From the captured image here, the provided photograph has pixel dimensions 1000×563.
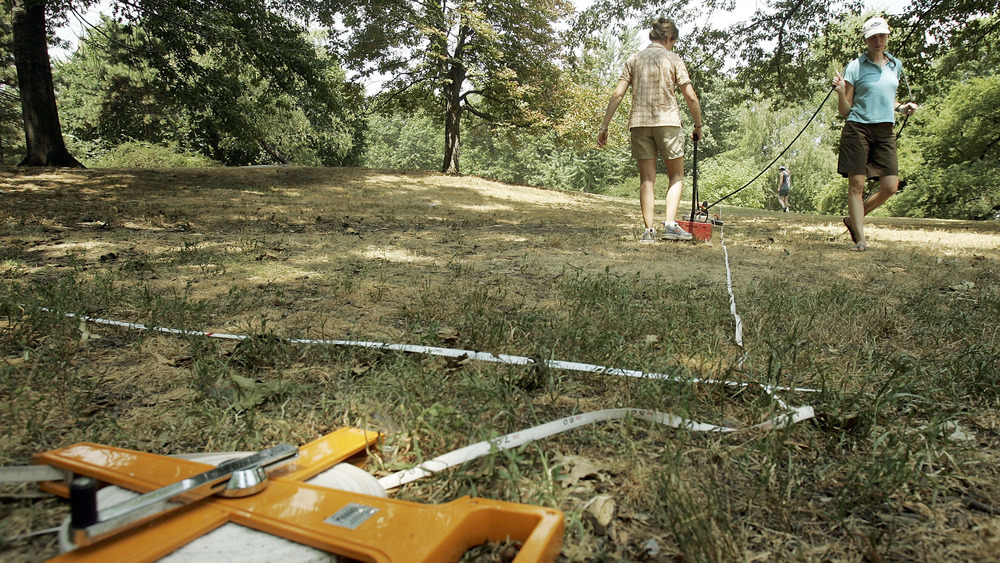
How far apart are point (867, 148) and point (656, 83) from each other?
2.11m

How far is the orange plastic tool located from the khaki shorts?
5.23m

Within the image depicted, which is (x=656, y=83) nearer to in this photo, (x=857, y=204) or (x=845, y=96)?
(x=845, y=96)

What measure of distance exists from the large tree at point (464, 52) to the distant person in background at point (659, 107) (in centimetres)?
1119

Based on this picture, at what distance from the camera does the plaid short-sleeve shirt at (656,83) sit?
5.73m

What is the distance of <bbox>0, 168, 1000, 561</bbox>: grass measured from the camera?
1.30 meters

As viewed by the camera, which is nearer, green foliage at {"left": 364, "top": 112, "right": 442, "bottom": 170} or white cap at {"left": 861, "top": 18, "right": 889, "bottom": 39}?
white cap at {"left": 861, "top": 18, "right": 889, "bottom": 39}

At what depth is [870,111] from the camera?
5.30 metres

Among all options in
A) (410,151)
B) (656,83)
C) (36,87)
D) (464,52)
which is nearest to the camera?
(656,83)

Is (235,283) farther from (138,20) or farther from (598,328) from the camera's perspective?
(138,20)

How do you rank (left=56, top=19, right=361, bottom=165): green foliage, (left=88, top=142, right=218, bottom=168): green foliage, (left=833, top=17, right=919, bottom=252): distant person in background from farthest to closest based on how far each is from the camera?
(left=88, top=142, right=218, bottom=168): green foliage → (left=56, top=19, right=361, bottom=165): green foliage → (left=833, top=17, right=919, bottom=252): distant person in background

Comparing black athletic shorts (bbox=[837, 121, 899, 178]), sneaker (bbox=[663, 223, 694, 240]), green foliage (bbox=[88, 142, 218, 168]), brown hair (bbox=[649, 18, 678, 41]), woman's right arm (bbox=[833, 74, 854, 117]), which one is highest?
green foliage (bbox=[88, 142, 218, 168])

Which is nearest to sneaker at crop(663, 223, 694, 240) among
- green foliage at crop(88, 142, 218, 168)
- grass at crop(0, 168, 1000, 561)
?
grass at crop(0, 168, 1000, 561)

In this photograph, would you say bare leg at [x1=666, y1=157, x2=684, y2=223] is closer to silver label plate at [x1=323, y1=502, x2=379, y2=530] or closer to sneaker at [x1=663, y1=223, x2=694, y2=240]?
sneaker at [x1=663, y1=223, x2=694, y2=240]

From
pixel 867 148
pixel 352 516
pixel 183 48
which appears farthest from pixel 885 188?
pixel 183 48
